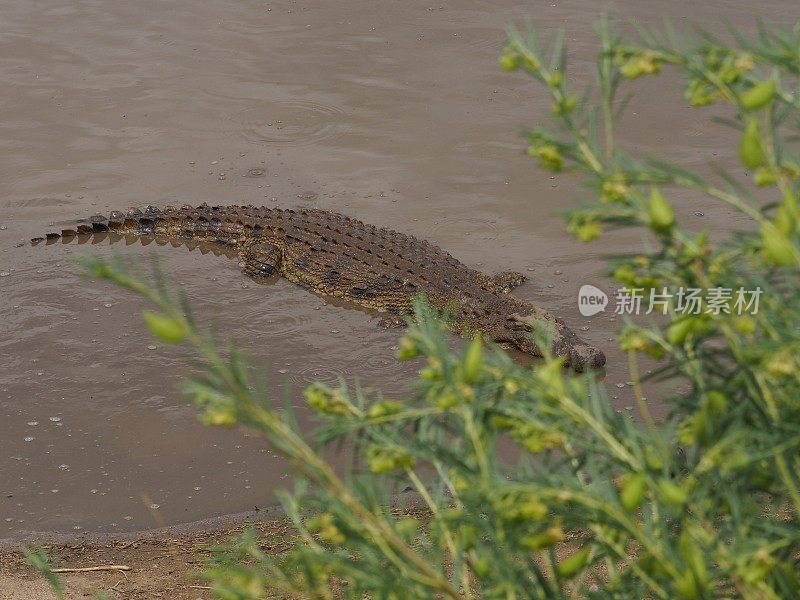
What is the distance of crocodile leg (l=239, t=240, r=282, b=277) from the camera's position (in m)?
8.09

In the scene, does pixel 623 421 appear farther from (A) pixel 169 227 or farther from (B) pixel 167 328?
(A) pixel 169 227

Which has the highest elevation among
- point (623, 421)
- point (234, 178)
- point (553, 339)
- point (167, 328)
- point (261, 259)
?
point (167, 328)

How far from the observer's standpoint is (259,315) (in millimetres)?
7434

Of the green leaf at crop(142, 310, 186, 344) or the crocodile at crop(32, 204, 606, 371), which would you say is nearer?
the green leaf at crop(142, 310, 186, 344)

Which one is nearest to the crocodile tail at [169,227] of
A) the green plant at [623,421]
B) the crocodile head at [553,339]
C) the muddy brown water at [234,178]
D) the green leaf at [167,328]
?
the muddy brown water at [234,178]

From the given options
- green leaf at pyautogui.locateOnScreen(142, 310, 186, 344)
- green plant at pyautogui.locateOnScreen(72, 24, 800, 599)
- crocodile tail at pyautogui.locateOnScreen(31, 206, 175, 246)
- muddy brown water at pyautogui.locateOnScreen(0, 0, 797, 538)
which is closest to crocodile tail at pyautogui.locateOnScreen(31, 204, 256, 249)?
crocodile tail at pyautogui.locateOnScreen(31, 206, 175, 246)

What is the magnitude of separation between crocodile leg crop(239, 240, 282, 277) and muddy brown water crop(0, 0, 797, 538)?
190 millimetres

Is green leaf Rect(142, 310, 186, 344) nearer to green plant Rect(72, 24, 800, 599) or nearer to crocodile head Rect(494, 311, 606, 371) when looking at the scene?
green plant Rect(72, 24, 800, 599)

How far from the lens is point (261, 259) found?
8.12 meters

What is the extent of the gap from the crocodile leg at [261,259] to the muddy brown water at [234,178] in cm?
19

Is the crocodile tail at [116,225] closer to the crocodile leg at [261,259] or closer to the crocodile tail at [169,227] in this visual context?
the crocodile tail at [169,227]

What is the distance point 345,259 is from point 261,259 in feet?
2.39

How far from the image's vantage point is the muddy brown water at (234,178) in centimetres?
570

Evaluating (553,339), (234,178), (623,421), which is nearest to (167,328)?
(623,421)
